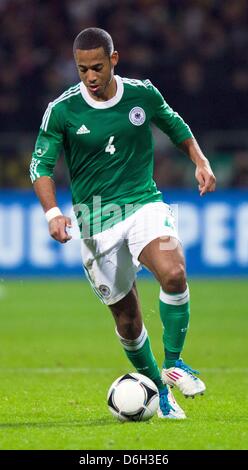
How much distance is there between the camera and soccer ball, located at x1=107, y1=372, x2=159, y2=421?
6.23 metres

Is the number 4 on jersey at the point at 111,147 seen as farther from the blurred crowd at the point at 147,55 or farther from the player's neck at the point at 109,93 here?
the blurred crowd at the point at 147,55

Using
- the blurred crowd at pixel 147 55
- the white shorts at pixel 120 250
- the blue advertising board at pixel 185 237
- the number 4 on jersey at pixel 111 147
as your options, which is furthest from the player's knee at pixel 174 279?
the blurred crowd at pixel 147 55

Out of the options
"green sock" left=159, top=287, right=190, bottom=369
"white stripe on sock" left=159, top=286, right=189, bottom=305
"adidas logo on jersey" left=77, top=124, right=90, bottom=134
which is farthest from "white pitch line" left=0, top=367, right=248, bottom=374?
"adidas logo on jersey" left=77, top=124, right=90, bottom=134

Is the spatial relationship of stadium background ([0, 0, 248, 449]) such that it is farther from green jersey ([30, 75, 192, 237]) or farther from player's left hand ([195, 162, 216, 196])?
player's left hand ([195, 162, 216, 196])

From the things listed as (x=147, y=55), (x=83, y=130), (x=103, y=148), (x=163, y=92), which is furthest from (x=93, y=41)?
(x=147, y=55)

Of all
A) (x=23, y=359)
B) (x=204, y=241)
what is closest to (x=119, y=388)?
(x=23, y=359)

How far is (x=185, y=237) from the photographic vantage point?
1656 cm

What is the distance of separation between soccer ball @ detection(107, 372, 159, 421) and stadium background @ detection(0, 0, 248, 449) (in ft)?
13.7

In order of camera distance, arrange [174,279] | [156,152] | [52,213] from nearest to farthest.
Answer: [52,213], [174,279], [156,152]

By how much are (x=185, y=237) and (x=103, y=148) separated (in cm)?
993

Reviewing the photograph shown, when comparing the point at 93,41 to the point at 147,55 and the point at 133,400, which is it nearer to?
the point at 133,400

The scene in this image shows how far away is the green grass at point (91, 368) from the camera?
5.66m

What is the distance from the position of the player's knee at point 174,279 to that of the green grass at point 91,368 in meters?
0.77

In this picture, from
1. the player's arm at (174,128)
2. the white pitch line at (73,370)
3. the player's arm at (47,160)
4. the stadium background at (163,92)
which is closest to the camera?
the player's arm at (47,160)
